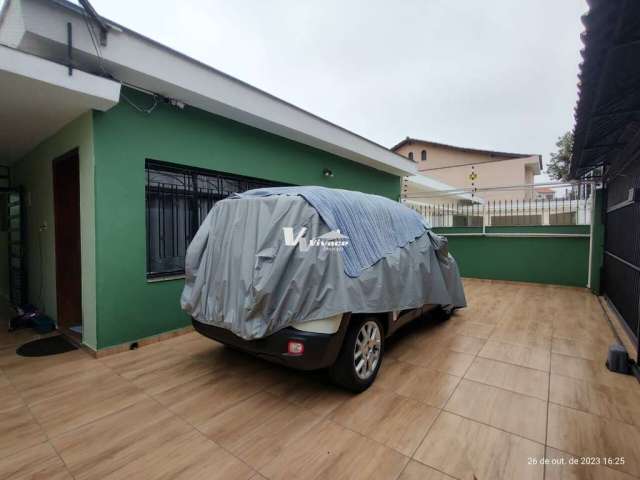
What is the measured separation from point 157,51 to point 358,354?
158 inches

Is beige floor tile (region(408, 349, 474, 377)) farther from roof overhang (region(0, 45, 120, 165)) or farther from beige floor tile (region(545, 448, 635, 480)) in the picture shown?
roof overhang (region(0, 45, 120, 165))

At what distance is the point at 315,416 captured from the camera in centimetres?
225

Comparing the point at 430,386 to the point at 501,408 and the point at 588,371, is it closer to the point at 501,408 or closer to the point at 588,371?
the point at 501,408

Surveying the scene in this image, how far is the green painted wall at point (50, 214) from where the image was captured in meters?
3.37

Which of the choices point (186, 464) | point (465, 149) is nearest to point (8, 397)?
point (186, 464)

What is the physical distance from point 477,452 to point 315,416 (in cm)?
110

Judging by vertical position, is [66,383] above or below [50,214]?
below

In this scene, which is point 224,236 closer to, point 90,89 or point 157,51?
point 90,89

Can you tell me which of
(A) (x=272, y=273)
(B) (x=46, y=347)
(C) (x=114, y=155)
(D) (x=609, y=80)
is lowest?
(B) (x=46, y=347)

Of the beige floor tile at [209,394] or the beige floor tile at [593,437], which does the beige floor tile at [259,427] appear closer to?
the beige floor tile at [209,394]

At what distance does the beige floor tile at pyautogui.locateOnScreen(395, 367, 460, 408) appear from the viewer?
248 centimetres

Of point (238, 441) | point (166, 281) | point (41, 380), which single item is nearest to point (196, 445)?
point (238, 441)

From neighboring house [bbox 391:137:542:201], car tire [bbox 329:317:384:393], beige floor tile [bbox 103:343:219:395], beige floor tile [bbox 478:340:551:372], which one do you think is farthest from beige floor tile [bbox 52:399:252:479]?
neighboring house [bbox 391:137:542:201]

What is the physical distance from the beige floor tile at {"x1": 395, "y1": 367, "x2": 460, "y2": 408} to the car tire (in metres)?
0.31
